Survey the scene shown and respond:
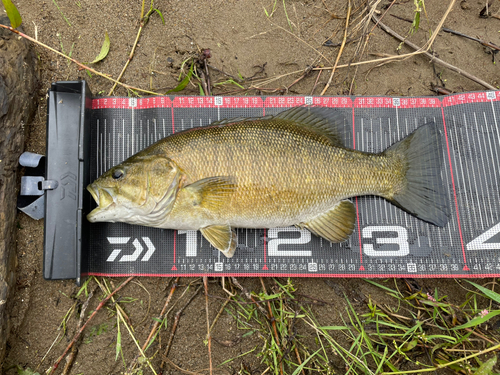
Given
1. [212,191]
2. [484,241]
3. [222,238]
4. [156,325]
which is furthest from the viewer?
[484,241]

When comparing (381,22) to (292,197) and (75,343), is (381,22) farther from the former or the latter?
(75,343)

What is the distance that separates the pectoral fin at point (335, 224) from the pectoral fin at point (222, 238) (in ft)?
2.30

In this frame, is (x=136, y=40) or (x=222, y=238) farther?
(x=136, y=40)

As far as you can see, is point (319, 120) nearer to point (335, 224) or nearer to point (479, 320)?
point (335, 224)

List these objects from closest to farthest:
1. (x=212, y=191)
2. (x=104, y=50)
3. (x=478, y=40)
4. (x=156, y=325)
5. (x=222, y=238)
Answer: (x=212, y=191) → (x=222, y=238) → (x=156, y=325) → (x=104, y=50) → (x=478, y=40)

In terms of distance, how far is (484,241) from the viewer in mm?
2734

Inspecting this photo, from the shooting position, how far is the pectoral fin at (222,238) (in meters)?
2.50

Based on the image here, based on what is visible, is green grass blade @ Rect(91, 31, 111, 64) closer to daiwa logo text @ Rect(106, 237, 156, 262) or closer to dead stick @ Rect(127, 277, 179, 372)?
daiwa logo text @ Rect(106, 237, 156, 262)

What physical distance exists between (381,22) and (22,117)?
3618 millimetres

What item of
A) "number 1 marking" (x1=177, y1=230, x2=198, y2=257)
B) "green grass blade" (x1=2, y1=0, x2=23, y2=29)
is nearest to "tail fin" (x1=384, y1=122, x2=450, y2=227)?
"number 1 marking" (x1=177, y1=230, x2=198, y2=257)

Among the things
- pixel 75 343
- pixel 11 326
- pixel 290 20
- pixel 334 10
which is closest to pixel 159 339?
pixel 75 343

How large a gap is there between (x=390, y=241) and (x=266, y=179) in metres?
1.36

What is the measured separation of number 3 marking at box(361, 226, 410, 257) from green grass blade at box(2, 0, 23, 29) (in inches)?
142

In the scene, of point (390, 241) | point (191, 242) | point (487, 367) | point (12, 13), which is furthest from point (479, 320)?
point (12, 13)
